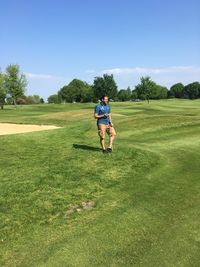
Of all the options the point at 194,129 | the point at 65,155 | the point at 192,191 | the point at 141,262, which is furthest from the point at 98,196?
the point at 194,129

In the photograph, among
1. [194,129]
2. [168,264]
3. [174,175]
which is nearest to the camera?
[168,264]

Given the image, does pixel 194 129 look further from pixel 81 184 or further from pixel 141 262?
pixel 141 262

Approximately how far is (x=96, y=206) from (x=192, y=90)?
157 metres

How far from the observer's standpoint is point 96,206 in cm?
814

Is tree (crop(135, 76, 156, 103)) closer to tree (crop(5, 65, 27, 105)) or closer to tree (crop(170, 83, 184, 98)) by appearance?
tree (crop(5, 65, 27, 105))

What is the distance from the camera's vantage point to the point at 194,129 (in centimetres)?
2231

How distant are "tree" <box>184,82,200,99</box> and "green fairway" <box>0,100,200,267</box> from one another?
14831cm

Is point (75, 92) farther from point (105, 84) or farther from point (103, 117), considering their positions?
point (103, 117)

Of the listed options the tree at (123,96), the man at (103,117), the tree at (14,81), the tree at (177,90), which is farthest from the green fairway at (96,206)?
the tree at (177,90)

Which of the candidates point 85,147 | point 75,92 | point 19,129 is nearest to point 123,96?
point 75,92

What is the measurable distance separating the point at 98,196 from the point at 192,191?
2522mm

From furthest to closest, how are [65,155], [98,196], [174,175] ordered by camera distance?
[65,155], [174,175], [98,196]

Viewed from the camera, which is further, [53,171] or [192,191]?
[53,171]

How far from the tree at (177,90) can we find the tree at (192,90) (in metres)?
4.11
